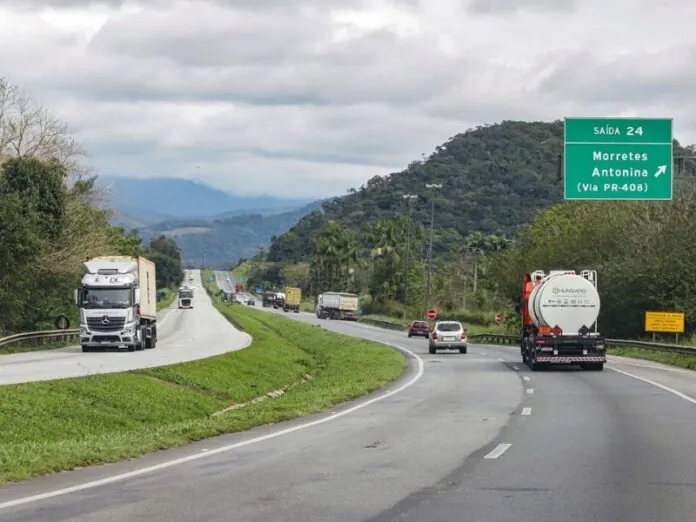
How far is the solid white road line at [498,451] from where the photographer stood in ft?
47.2

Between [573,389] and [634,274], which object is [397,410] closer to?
[573,389]

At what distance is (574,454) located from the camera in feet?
47.9

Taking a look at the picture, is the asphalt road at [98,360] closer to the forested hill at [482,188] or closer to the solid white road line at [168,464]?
the solid white road line at [168,464]

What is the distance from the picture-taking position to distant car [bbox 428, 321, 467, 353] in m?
53.9

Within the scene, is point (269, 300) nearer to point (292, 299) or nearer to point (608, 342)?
point (292, 299)

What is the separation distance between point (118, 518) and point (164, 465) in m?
3.87

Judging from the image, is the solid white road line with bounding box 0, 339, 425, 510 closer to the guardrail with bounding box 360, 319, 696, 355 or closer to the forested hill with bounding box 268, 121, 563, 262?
the guardrail with bounding box 360, 319, 696, 355

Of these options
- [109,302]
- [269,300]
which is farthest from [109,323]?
[269,300]

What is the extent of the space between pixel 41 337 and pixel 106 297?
32.8ft

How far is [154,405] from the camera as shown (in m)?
26.0

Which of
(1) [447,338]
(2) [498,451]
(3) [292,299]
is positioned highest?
(2) [498,451]

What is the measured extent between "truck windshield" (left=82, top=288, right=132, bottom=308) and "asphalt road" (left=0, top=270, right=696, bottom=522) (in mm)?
23642

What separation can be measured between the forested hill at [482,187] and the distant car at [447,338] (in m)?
90.0

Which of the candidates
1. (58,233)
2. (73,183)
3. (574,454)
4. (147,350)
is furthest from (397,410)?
(73,183)
